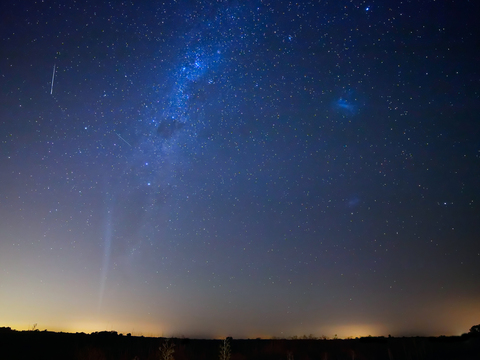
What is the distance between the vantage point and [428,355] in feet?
52.7

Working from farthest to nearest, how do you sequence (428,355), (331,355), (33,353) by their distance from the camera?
(331,355)
(428,355)
(33,353)

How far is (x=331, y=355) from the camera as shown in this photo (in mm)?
18344

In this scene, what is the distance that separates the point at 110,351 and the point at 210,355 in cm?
583

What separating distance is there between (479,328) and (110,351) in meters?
42.9

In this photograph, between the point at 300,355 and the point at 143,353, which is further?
the point at 300,355

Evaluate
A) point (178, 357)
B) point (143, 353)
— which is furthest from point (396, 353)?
point (143, 353)

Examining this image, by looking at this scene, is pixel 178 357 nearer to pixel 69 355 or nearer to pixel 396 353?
pixel 69 355

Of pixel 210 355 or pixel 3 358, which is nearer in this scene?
pixel 3 358

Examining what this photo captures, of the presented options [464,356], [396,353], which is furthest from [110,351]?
[464,356]

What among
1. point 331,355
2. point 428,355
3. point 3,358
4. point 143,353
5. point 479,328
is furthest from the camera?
point 479,328

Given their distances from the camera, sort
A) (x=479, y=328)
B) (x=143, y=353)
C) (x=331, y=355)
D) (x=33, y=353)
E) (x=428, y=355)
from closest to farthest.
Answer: (x=33, y=353) < (x=428, y=355) < (x=143, y=353) < (x=331, y=355) < (x=479, y=328)

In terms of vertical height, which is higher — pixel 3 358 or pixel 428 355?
pixel 3 358

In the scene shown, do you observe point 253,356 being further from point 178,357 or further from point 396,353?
point 396,353

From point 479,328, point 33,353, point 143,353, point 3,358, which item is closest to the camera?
point 3,358
